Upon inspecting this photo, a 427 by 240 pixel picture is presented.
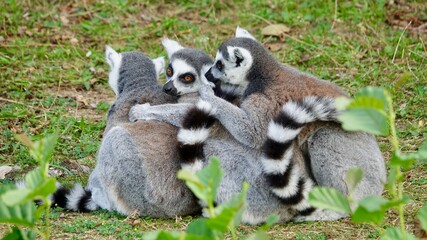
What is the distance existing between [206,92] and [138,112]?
23.1 inches

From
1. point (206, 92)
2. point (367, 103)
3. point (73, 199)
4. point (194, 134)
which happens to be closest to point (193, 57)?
→ point (206, 92)

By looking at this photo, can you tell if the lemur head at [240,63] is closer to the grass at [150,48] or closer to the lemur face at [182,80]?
the lemur face at [182,80]

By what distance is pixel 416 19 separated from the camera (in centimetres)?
968

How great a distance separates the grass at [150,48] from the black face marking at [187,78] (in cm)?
127

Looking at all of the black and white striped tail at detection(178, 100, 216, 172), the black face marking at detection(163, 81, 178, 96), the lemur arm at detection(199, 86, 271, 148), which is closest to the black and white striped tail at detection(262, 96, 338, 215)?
the lemur arm at detection(199, 86, 271, 148)

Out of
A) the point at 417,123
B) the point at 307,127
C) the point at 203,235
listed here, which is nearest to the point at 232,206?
the point at 203,235

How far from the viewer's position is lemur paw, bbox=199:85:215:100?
5.81m

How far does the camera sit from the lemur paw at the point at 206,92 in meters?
5.81

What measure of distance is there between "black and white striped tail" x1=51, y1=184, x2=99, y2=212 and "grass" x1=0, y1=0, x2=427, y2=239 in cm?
67

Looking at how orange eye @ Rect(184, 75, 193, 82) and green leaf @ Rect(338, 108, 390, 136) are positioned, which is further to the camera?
orange eye @ Rect(184, 75, 193, 82)

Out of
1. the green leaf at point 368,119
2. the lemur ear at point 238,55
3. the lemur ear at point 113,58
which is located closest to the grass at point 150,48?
the lemur ear at point 113,58

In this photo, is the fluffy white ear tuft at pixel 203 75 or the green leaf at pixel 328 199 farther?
the fluffy white ear tuft at pixel 203 75

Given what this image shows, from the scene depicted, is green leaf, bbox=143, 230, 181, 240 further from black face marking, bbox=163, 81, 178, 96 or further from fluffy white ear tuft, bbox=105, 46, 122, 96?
fluffy white ear tuft, bbox=105, 46, 122, 96

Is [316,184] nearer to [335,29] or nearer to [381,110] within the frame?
[381,110]
